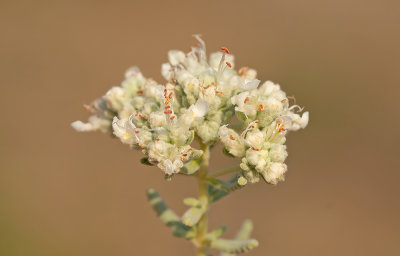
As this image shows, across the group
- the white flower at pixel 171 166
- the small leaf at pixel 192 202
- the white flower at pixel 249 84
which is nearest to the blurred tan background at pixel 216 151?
the small leaf at pixel 192 202

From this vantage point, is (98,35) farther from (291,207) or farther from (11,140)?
(291,207)

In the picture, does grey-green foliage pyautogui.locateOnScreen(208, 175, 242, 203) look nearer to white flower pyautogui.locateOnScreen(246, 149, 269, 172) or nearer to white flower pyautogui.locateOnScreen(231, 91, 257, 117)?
white flower pyautogui.locateOnScreen(246, 149, 269, 172)

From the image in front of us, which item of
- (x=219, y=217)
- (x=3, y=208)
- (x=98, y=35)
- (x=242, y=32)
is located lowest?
(x=219, y=217)

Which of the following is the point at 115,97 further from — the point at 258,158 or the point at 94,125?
the point at 258,158

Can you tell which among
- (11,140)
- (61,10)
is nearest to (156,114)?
(11,140)

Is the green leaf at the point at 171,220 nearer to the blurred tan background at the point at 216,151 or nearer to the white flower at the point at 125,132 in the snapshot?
the white flower at the point at 125,132

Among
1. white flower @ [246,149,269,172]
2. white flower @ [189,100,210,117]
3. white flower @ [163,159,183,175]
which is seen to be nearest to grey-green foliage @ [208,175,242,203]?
white flower @ [246,149,269,172]

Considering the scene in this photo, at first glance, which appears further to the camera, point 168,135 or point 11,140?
point 11,140
